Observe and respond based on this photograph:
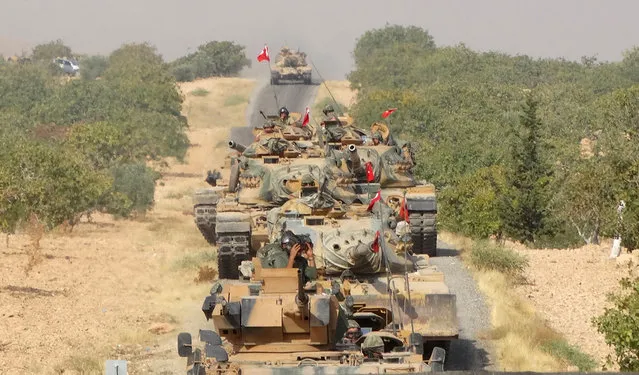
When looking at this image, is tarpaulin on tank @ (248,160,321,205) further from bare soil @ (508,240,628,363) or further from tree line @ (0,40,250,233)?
tree line @ (0,40,250,233)

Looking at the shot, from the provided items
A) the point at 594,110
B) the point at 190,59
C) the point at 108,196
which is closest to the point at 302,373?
the point at 108,196

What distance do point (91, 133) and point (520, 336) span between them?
2793cm

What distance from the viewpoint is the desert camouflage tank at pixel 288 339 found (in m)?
13.5

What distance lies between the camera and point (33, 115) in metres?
63.8

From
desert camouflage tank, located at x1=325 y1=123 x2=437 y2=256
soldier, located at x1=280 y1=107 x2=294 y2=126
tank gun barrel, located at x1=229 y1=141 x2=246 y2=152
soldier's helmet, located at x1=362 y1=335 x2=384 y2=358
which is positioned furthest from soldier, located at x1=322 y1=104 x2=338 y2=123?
soldier's helmet, located at x1=362 y1=335 x2=384 y2=358

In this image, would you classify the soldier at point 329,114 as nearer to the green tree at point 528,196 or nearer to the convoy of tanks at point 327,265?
the convoy of tanks at point 327,265

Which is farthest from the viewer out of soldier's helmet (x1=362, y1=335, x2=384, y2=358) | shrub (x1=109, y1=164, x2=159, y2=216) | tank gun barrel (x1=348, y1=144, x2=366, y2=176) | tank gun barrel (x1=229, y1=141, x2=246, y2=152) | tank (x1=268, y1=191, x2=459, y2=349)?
shrub (x1=109, y1=164, x2=159, y2=216)

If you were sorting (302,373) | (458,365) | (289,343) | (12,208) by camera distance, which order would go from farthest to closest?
(12,208)
(458,365)
(289,343)
(302,373)

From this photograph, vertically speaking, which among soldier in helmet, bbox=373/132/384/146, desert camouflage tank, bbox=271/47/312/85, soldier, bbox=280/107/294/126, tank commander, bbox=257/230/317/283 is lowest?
tank commander, bbox=257/230/317/283

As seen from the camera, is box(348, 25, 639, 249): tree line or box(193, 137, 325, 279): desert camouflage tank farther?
box(348, 25, 639, 249): tree line

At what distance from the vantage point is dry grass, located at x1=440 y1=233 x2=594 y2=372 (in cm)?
1919

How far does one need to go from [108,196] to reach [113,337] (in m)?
19.6

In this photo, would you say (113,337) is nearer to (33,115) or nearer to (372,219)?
(372,219)

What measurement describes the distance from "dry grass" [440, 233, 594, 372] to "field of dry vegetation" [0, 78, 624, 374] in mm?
31
